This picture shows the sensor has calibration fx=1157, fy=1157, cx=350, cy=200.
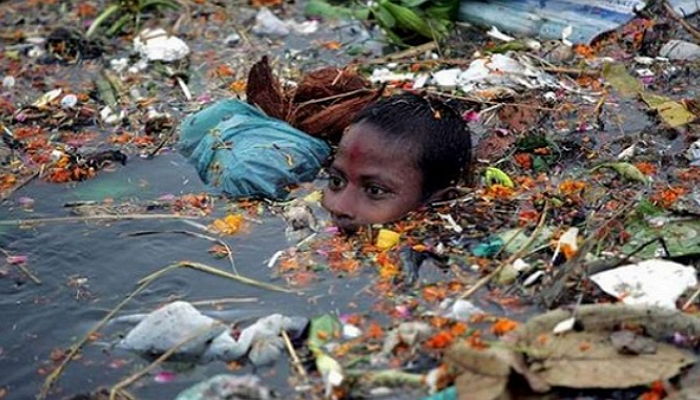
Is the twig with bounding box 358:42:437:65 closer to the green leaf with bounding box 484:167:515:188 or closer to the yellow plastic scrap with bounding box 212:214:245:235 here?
the green leaf with bounding box 484:167:515:188

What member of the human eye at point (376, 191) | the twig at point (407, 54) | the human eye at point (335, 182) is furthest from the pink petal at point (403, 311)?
the twig at point (407, 54)

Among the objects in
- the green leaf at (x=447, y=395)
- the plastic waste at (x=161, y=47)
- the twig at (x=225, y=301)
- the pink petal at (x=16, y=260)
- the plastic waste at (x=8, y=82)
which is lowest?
the plastic waste at (x=8, y=82)

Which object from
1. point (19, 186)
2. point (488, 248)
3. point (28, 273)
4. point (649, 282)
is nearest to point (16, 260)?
point (28, 273)

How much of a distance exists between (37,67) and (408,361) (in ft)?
13.0

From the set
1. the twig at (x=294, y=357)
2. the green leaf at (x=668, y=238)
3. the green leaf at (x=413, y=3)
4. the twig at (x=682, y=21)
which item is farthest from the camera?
the green leaf at (x=413, y=3)

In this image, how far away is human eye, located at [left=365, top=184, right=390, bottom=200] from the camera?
4.48 m

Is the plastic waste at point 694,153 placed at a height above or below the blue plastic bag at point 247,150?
above

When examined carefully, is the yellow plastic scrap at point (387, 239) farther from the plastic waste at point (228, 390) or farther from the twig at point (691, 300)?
the twig at point (691, 300)

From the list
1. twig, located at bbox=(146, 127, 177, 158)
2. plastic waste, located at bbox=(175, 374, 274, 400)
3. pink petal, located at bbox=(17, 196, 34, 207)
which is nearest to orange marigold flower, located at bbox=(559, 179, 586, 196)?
plastic waste, located at bbox=(175, 374, 274, 400)

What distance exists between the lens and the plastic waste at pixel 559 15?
618 centimetres

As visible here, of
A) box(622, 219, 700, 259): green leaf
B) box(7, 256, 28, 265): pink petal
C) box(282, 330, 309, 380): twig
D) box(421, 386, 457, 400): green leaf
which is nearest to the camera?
box(421, 386, 457, 400): green leaf

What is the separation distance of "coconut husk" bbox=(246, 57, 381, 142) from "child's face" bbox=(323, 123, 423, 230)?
0.67 meters

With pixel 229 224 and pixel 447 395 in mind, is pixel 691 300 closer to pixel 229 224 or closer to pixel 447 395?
pixel 447 395

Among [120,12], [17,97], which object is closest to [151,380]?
[17,97]
